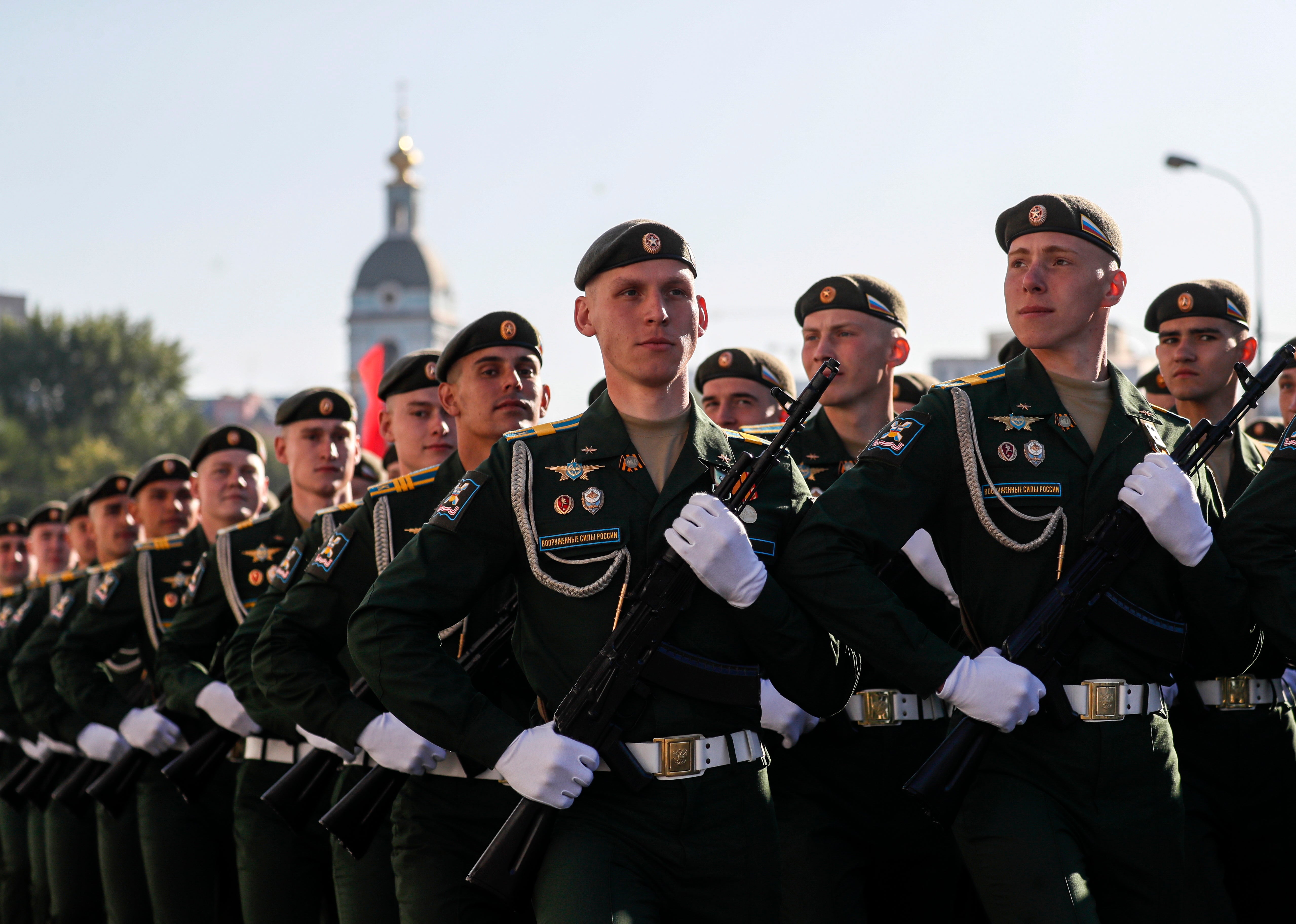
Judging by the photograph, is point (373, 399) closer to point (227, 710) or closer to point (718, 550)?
point (227, 710)

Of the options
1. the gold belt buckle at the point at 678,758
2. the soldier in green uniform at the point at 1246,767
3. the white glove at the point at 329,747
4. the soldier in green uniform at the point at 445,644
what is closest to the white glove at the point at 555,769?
the gold belt buckle at the point at 678,758

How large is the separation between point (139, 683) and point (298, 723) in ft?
13.5

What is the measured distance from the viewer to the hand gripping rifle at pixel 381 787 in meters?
4.87

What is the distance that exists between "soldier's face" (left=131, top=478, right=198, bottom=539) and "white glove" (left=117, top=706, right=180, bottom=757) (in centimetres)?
211

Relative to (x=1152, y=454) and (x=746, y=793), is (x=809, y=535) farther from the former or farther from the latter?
(x=1152, y=454)

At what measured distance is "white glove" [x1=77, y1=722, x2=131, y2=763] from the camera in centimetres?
828

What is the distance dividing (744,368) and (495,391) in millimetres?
1970

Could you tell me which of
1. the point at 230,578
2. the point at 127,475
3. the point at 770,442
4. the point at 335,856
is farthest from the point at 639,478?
the point at 127,475

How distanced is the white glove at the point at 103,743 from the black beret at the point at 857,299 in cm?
448

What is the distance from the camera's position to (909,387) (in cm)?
771

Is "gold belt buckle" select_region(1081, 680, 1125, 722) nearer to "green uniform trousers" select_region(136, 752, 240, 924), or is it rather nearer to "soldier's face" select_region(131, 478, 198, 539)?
"green uniform trousers" select_region(136, 752, 240, 924)

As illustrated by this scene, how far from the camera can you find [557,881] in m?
3.69

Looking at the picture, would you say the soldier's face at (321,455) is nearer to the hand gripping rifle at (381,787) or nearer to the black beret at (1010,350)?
the hand gripping rifle at (381,787)

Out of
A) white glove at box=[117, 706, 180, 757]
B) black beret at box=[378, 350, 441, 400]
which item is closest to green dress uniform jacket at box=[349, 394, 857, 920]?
black beret at box=[378, 350, 441, 400]
